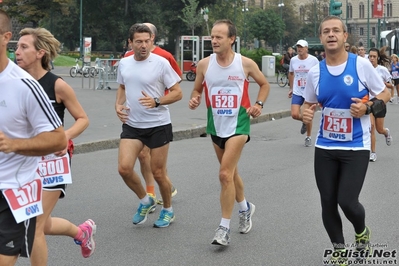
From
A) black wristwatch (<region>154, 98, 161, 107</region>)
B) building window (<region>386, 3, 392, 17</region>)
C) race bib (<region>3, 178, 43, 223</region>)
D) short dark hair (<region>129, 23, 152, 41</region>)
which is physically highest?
building window (<region>386, 3, 392, 17</region>)

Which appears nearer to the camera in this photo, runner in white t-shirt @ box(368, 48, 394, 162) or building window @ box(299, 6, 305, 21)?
runner in white t-shirt @ box(368, 48, 394, 162)

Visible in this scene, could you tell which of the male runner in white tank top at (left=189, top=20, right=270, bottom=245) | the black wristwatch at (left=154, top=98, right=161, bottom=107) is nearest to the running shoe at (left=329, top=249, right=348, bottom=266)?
the male runner in white tank top at (left=189, top=20, right=270, bottom=245)

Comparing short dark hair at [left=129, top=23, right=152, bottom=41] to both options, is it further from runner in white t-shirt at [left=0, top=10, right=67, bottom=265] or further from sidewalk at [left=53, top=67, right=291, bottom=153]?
sidewalk at [left=53, top=67, right=291, bottom=153]

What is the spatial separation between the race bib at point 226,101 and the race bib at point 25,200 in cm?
334

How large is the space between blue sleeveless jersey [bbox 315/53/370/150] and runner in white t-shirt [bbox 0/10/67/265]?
2.54m

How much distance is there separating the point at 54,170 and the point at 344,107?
2.18 metres

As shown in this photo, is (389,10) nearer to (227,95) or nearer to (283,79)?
(283,79)

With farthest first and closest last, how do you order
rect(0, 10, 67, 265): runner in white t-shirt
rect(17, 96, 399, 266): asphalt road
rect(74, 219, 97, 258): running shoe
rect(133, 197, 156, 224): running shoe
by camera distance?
rect(133, 197, 156, 224): running shoe → rect(17, 96, 399, 266): asphalt road → rect(74, 219, 97, 258): running shoe → rect(0, 10, 67, 265): runner in white t-shirt

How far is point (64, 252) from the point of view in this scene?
22.7 ft

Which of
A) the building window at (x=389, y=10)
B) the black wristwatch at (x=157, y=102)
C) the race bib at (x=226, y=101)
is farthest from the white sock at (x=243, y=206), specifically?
the building window at (x=389, y=10)

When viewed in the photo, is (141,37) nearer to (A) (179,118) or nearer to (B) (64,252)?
(B) (64,252)

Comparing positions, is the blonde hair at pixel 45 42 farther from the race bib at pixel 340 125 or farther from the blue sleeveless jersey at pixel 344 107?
the race bib at pixel 340 125

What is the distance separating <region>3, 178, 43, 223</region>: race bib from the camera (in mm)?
4133

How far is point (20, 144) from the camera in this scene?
399cm
